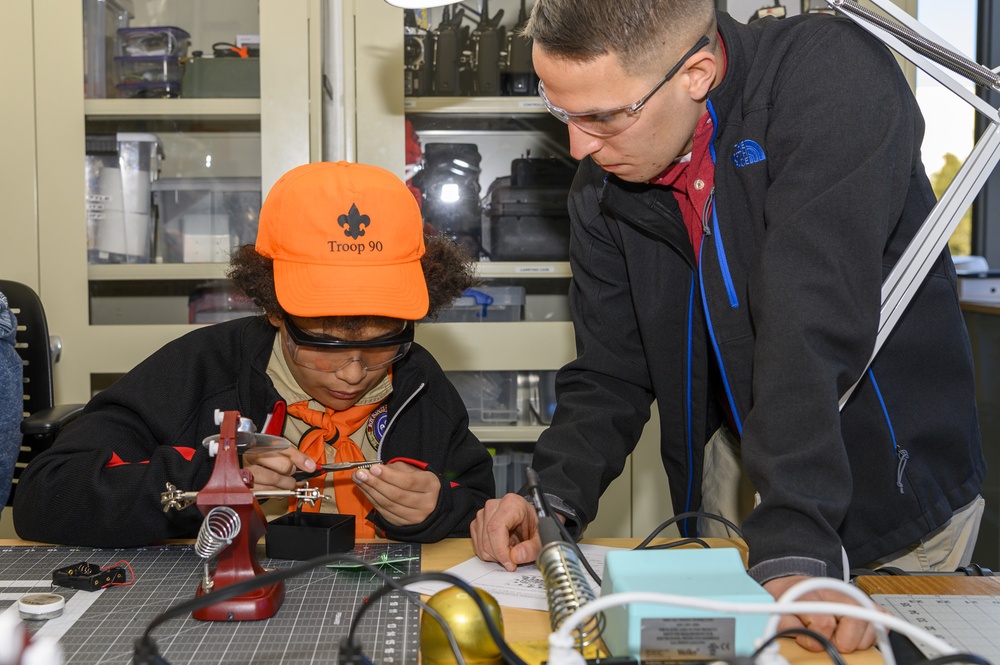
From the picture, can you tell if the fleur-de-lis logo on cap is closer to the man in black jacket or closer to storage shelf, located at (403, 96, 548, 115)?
the man in black jacket

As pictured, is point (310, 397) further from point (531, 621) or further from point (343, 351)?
point (531, 621)

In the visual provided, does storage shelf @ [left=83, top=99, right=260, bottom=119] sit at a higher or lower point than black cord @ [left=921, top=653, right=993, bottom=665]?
higher

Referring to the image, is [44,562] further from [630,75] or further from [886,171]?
[886,171]

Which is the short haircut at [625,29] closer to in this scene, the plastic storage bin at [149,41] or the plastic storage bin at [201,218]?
the plastic storage bin at [201,218]

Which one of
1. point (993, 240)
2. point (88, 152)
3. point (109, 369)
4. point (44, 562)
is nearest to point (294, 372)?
point (44, 562)

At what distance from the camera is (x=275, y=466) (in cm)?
117

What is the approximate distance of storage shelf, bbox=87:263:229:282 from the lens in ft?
7.76

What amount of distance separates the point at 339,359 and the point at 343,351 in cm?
1

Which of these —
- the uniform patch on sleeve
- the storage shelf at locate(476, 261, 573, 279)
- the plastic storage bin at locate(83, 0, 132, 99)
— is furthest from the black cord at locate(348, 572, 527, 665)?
the plastic storage bin at locate(83, 0, 132, 99)

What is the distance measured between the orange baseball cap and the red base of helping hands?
310 millimetres

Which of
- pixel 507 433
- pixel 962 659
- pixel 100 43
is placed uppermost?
pixel 100 43

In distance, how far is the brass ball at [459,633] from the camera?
0.78 meters

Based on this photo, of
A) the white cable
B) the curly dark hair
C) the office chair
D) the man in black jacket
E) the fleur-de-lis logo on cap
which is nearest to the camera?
the white cable

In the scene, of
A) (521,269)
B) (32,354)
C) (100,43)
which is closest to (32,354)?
(32,354)
